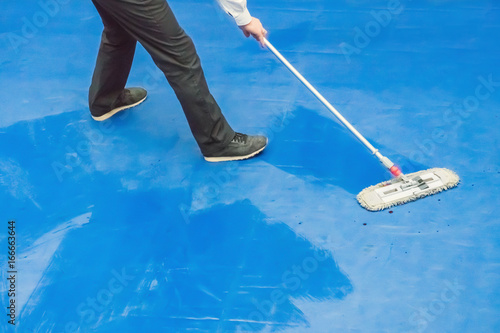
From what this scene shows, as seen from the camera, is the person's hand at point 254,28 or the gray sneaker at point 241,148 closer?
the person's hand at point 254,28

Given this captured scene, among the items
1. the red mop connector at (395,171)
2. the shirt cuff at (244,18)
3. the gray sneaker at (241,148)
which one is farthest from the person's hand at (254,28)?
the red mop connector at (395,171)

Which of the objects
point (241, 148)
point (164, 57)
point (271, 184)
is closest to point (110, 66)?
point (164, 57)

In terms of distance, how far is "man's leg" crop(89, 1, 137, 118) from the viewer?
8.96ft

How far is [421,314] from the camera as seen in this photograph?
193cm

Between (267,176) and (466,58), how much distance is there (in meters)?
1.39

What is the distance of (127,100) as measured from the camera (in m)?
3.03

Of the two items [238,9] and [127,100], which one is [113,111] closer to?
[127,100]

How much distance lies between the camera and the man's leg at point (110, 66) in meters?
2.73

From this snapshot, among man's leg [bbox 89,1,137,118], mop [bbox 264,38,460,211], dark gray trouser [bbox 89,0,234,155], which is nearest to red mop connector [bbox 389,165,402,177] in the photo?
mop [bbox 264,38,460,211]

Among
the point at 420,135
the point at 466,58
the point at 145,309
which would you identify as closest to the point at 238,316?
the point at 145,309

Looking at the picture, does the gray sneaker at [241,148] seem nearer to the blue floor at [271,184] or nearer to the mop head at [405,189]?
the blue floor at [271,184]

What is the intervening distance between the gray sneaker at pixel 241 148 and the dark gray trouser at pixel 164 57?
3cm

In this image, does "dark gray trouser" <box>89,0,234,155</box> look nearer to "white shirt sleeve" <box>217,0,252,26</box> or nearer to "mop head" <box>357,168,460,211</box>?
"white shirt sleeve" <box>217,0,252,26</box>

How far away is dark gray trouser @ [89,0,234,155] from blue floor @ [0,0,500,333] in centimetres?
20
